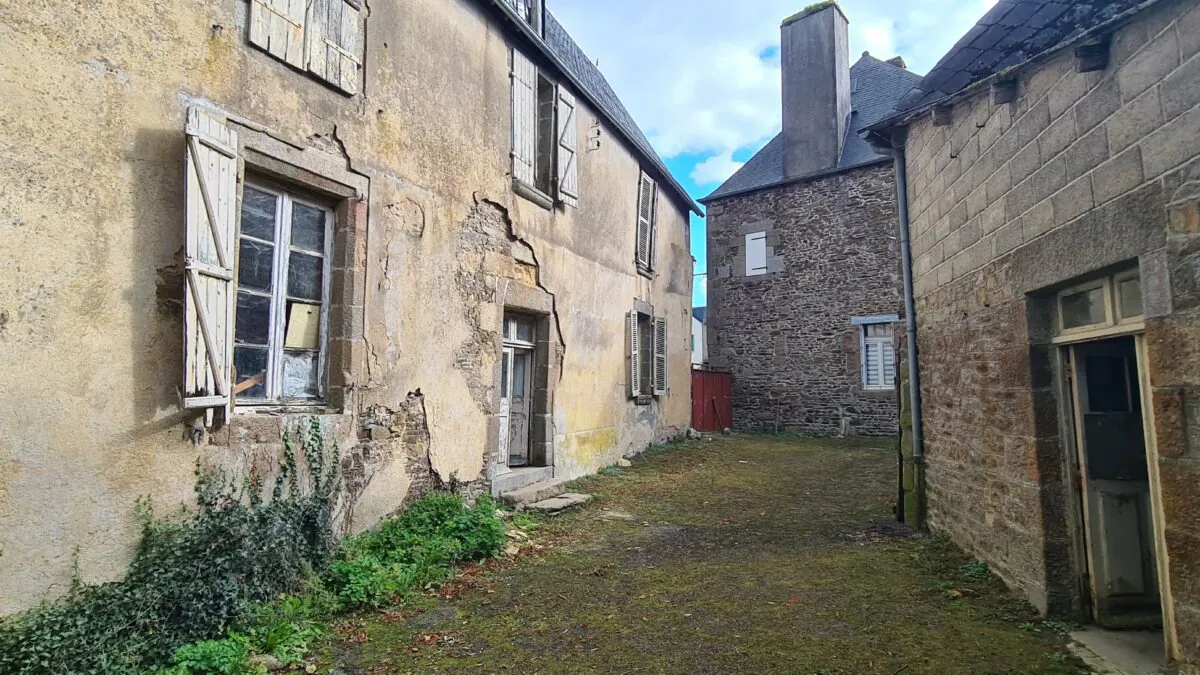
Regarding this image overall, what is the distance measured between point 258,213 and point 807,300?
39.2 feet

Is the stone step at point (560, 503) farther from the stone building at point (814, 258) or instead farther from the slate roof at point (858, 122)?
the slate roof at point (858, 122)

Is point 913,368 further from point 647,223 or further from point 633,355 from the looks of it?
point 647,223

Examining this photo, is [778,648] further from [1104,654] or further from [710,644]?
[1104,654]

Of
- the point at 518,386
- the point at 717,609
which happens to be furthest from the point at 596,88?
the point at 717,609

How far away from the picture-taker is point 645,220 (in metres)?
11.0

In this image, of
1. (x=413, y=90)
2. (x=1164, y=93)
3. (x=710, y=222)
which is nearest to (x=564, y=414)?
(x=413, y=90)

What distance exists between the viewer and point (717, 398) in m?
14.3

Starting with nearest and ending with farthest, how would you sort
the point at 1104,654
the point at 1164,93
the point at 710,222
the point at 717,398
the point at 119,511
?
the point at 1164,93 → the point at 1104,654 → the point at 119,511 → the point at 717,398 → the point at 710,222

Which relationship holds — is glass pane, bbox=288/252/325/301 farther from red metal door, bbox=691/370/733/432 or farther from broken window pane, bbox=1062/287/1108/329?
red metal door, bbox=691/370/733/432

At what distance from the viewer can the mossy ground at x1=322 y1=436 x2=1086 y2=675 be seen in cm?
328

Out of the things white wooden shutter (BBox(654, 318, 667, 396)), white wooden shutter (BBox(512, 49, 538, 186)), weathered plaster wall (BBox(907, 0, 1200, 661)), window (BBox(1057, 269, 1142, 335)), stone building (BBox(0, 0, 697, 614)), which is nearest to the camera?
weathered plaster wall (BBox(907, 0, 1200, 661))

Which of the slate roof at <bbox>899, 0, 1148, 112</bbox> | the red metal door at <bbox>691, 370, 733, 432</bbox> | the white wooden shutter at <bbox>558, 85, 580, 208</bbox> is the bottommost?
the red metal door at <bbox>691, 370, 733, 432</bbox>

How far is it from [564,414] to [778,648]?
194 inches

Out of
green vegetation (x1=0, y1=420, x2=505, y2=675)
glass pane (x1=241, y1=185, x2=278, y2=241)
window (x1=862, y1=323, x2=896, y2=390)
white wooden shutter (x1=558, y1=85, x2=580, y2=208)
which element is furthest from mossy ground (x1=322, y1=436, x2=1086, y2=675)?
window (x1=862, y1=323, x2=896, y2=390)
